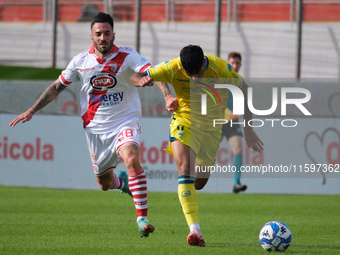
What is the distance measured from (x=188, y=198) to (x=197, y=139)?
77 centimetres

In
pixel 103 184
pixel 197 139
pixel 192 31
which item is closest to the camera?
pixel 197 139

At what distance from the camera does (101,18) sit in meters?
7.98

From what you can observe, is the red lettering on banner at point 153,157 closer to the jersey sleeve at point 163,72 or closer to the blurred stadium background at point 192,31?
the blurred stadium background at point 192,31

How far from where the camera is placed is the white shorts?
784cm

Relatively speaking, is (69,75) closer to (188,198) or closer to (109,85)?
(109,85)

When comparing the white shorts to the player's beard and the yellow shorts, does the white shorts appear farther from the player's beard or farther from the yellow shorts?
the player's beard

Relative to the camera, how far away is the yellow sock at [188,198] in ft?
23.5

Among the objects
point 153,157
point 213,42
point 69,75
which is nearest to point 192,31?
point 213,42

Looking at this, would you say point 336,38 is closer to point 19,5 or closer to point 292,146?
point 292,146

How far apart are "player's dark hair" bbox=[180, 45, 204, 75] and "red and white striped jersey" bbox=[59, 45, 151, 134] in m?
0.88

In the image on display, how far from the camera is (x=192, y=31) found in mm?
18797

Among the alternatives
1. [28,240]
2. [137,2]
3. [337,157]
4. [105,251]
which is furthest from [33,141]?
[105,251]

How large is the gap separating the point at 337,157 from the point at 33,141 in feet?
20.2

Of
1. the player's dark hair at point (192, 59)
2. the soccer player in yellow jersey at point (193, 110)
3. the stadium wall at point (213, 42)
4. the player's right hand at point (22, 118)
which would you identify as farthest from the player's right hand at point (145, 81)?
the stadium wall at point (213, 42)
